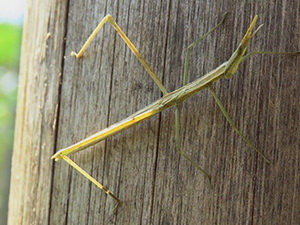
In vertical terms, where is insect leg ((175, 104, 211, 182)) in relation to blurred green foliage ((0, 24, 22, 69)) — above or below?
below

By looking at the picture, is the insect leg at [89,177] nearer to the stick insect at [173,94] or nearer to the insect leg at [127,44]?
the stick insect at [173,94]

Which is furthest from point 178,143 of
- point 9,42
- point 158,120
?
point 9,42

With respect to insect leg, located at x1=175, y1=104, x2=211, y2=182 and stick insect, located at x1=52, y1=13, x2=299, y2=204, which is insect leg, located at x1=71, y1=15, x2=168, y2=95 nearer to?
stick insect, located at x1=52, y1=13, x2=299, y2=204

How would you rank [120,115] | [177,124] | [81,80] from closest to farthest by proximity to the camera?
[177,124] → [120,115] → [81,80]

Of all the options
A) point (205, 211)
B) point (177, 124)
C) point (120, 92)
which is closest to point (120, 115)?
point (120, 92)

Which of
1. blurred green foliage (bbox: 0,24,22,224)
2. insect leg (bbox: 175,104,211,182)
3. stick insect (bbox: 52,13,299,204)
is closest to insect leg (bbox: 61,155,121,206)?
stick insect (bbox: 52,13,299,204)

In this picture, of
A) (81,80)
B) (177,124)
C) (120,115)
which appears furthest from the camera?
(81,80)

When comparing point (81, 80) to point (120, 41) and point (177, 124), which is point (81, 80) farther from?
point (177, 124)
